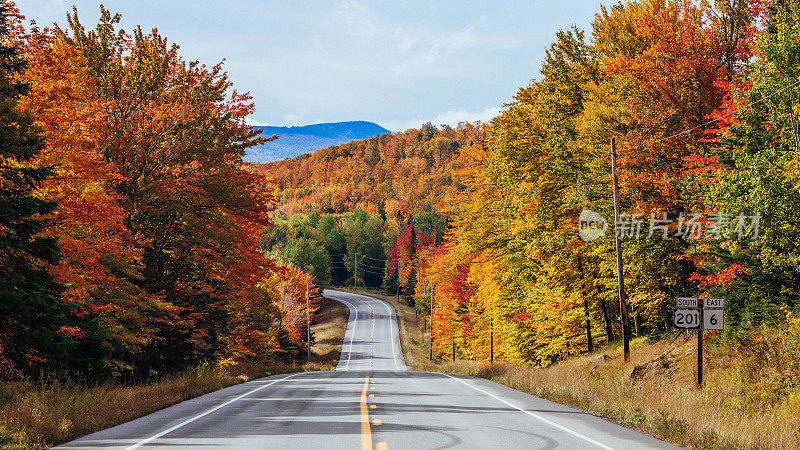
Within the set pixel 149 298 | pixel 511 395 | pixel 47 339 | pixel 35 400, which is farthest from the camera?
pixel 149 298

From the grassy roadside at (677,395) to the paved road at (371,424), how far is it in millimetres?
691

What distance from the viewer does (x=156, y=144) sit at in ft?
77.0

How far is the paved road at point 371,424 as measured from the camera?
9.50 metres

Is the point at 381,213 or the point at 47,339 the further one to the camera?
the point at 381,213

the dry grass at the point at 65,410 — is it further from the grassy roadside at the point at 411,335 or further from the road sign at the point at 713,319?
the grassy roadside at the point at 411,335

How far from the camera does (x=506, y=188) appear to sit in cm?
3319

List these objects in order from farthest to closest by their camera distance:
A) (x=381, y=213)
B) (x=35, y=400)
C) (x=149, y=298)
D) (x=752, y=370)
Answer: (x=381, y=213), (x=149, y=298), (x=752, y=370), (x=35, y=400)

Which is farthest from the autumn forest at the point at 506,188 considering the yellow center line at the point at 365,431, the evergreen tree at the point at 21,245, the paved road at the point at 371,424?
the yellow center line at the point at 365,431

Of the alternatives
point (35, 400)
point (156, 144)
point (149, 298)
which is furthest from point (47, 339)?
point (156, 144)

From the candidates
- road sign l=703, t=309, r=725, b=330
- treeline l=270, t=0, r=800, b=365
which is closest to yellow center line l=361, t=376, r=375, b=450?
road sign l=703, t=309, r=725, b=330

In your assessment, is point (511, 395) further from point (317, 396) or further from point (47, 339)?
point (47, 339)

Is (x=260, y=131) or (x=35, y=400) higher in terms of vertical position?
(x=260, y=131)

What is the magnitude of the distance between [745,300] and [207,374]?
21.7m

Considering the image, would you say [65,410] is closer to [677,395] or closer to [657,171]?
[677,395]
